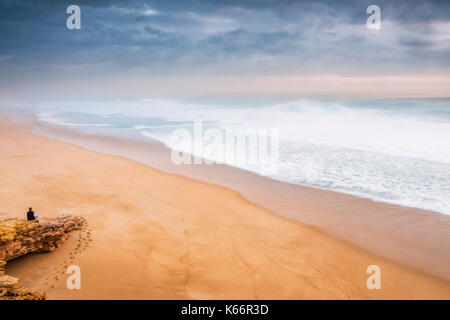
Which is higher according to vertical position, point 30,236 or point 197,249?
point 30,236

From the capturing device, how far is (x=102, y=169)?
10.3m

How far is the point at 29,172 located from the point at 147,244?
6.43 meters

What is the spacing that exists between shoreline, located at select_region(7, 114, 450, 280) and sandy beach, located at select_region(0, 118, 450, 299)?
0.08 metres

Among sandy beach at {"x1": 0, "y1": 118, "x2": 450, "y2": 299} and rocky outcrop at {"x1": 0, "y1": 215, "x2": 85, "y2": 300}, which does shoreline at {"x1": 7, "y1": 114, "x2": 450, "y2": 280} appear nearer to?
sandy beach at {"x1": 0, "y1": 118, "x2": 450, "y2": 299}

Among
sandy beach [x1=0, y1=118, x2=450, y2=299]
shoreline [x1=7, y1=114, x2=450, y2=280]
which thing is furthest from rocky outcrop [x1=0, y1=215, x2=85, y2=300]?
shoreline [x1=7, y1=114, x2=450, y2=280]

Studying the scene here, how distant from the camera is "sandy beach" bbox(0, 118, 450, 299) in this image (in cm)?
403

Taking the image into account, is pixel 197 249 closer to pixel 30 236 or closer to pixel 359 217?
pixel 30 236

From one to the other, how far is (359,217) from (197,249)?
4.10 m

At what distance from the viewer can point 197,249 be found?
5.04 metres

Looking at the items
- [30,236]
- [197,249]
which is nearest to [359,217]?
[197,249]

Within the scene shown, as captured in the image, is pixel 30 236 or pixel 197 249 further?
pixel 197 249

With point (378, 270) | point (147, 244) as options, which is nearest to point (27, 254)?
point (147, 244)

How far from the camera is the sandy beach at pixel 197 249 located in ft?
13.2

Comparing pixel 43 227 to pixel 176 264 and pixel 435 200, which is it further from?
pixel 435 200
